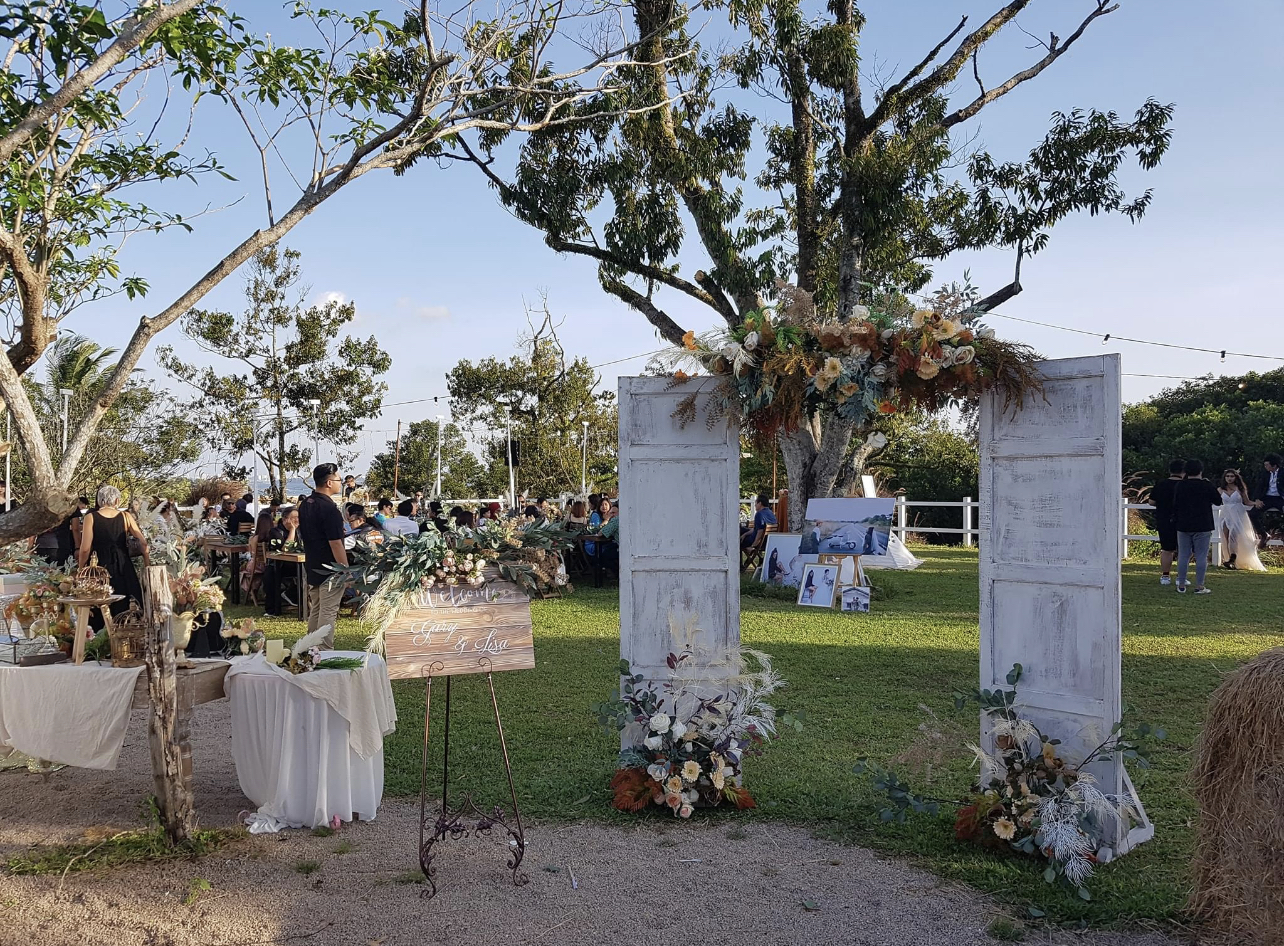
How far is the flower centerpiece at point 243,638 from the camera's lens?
17.4 ft

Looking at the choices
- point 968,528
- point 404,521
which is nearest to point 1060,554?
point 404,521

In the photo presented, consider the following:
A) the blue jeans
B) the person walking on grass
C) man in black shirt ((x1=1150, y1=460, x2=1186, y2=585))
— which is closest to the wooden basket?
the person walking on grass

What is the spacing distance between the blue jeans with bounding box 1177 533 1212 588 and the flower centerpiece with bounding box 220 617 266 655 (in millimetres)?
12296

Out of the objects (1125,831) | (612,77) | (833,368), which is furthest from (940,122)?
(1125,831)

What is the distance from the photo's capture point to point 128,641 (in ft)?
15.9

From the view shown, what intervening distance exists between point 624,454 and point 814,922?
2.52 meters

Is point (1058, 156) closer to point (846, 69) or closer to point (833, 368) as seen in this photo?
point (846, 69)

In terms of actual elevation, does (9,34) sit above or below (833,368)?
above

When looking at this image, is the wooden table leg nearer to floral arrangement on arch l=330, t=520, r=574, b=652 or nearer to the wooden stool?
the wooden stool

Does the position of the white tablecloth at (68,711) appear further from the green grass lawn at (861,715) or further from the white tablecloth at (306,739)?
the green grass lawn at (861,715)

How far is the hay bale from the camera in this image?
3.19 m

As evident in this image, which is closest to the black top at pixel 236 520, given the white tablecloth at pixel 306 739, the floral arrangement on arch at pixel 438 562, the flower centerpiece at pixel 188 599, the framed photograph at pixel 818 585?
the framed photograph at pixel 818 585

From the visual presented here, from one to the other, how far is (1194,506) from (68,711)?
13079mm

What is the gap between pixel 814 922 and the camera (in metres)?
3.84
